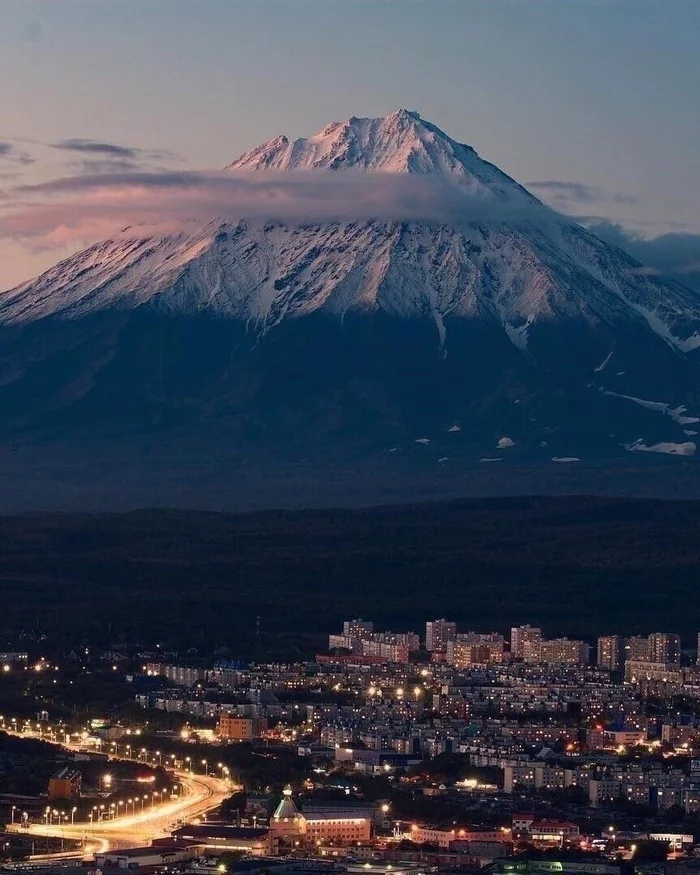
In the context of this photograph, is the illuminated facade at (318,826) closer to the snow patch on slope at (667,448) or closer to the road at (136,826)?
the road at (136,826)

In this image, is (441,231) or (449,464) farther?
(441,231)

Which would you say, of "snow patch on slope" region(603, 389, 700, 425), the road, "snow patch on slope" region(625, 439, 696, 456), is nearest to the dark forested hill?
"snow patch on slope" region(625, 439, 696, 456)

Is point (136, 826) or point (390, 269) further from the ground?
point (390, 269)

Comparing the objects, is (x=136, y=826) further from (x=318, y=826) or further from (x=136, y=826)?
(x=318, y=826)

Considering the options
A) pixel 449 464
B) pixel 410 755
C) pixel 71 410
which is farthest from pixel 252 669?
pixel 71 410

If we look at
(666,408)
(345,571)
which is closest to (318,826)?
(345,571)

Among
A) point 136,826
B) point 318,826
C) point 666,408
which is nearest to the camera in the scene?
point 318,826

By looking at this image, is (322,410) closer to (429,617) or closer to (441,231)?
(441,231)

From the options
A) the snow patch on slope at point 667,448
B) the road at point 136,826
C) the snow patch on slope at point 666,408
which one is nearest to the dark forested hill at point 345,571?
the snow patch on slope at point 667,448

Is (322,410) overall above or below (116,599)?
above
